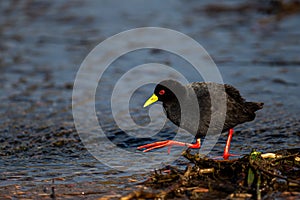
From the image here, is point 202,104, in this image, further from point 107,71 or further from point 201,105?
point 107,71

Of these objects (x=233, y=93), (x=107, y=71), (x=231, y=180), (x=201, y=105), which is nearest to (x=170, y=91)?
(x=201, y=105)

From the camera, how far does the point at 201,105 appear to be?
689cm

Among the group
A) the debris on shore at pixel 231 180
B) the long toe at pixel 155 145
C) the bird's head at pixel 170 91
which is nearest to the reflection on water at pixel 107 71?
the long toe at pixel 155 145

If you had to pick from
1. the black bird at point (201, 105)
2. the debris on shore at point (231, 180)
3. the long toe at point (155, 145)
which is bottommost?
the debris on shore at point (231, 180)

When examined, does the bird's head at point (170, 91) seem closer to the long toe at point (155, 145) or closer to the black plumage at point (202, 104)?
the black plumage at point (202, 104)

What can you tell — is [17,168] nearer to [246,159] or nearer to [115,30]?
[246,159]

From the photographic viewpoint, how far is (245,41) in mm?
13812

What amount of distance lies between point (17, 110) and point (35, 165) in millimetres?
2852

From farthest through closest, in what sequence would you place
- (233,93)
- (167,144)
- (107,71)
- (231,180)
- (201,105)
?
(107,71)
(167,144)
(233,93)
(201,105)
(231,180)

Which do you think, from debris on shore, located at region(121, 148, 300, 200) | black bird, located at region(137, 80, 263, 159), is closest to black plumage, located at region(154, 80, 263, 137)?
black bird, located at region(137, 80, 263, 159)

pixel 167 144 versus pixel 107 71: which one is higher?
pixel 107 71

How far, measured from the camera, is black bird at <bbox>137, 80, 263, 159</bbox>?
6848mm

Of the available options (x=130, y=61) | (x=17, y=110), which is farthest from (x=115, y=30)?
(x=17, y=110)

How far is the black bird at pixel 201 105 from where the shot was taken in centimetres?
685
